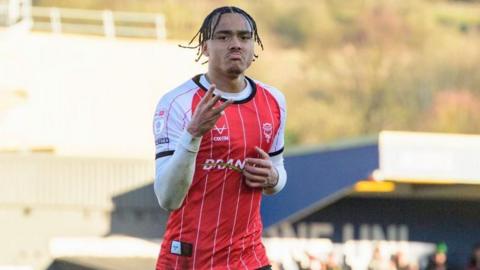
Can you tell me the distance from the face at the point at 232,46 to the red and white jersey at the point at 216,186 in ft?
0.54

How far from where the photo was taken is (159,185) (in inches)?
271

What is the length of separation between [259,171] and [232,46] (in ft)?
1.91

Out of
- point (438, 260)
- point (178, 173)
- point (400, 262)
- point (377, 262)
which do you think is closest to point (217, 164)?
point (178, 173)

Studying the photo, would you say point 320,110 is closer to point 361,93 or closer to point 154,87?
point 361,93

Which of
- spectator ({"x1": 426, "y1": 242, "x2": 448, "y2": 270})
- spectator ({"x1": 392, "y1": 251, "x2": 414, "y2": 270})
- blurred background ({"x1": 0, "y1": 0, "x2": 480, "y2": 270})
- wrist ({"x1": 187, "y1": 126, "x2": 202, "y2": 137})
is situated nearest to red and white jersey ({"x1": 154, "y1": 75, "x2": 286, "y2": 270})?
wrist ({"x1": 187, "y1": 126, "x2": 202, "y2": 137})

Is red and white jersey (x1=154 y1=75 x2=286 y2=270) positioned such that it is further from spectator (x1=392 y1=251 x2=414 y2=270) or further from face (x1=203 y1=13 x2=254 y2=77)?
spectator (x1=392 y1=251 x2=414 y2=270)

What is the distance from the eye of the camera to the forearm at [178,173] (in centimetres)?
672

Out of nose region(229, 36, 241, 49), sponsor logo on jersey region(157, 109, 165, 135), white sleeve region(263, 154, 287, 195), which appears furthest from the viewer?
white sleeve region(263, 154, 287, 195)

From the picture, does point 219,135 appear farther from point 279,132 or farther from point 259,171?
point 279,132

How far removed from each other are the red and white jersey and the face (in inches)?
6.5

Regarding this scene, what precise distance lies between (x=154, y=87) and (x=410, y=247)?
870 cm

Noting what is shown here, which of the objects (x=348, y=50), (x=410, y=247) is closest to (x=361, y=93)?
(x=348, y=50)

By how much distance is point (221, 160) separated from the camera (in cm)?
695

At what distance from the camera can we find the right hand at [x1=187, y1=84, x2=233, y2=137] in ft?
21.6
